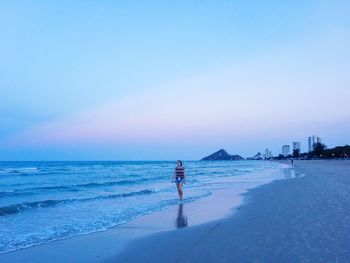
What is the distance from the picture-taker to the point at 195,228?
31.9 ft

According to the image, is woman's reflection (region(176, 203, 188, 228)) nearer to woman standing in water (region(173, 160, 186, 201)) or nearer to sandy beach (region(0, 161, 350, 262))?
sandy beach (region(0, 161, 350, 262))

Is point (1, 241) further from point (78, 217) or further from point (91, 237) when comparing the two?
point (78, 217)

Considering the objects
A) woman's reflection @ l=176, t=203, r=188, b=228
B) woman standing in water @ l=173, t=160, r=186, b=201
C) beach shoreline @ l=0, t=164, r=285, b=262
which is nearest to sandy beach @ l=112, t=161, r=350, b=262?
beach shoreline @ l=0, t=164, r=285, b=262

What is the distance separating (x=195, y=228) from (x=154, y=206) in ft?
20.3

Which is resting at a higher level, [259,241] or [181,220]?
[259,241]

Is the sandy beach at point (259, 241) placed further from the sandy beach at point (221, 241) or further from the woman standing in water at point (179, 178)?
the woman standing in water at point (179, 178)

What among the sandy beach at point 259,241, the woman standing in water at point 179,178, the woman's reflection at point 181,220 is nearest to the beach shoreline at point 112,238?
the woman's reflection at point 181,220

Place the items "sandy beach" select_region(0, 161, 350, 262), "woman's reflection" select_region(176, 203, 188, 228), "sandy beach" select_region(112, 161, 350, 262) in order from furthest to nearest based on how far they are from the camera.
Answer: "woman's reflection" select_region(176, 203, 188, 228), "sandy beach" select_region(0, 161, 350, 262), "sandy beach" select_region(112, 161, 350, 262)

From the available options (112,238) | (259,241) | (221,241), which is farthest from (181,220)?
(259,241)

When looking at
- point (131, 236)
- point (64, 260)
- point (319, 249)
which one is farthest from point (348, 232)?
point (64, 260)

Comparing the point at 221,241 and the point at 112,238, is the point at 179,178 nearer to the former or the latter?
the point at 112,238

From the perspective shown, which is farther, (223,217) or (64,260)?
(223,217)

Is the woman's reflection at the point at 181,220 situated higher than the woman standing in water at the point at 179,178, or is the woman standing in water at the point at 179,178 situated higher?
the woman standing in water at the point at 179,178

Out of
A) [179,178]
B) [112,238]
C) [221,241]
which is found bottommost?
[112,238]
